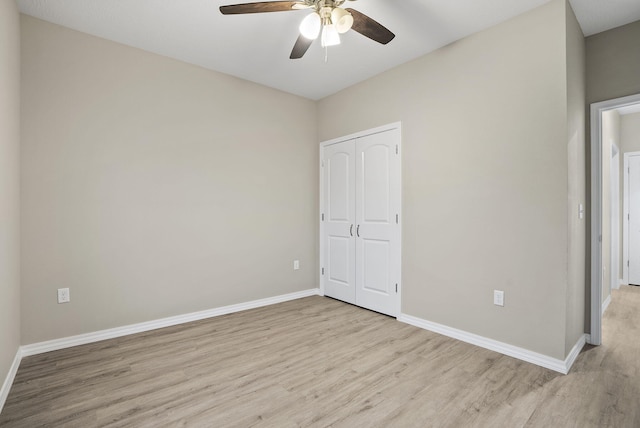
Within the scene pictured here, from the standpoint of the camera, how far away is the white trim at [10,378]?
1.82 m

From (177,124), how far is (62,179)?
1.11 meters

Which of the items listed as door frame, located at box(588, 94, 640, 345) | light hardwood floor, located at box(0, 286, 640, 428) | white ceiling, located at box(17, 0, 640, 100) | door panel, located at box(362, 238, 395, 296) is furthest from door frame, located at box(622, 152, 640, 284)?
door panel, located at box(362, 238, 395, 296)

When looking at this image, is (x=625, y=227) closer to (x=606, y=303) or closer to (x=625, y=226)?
(x=625, y=226)

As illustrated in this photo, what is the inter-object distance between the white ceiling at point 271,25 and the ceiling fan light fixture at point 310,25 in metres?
0.58

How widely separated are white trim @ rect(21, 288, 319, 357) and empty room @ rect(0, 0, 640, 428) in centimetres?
1

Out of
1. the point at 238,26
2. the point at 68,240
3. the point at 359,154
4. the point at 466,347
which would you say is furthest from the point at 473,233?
the point at 68,240

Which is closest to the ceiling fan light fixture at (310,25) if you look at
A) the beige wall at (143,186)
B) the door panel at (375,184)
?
the door panel at (375,184)

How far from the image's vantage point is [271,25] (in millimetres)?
2549

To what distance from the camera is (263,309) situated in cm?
367

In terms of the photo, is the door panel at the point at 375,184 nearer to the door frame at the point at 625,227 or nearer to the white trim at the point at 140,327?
the white trim at the point at 140,327

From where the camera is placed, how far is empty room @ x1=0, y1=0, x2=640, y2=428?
1960 mm

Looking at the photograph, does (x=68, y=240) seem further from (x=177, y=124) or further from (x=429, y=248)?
(x=429, y=248)

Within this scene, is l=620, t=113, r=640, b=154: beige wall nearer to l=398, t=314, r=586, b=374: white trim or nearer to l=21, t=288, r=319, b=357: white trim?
l=398, t=314, r=586, b=374: white trim

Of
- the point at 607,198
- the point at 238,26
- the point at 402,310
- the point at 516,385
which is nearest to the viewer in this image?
the point at 516,385
